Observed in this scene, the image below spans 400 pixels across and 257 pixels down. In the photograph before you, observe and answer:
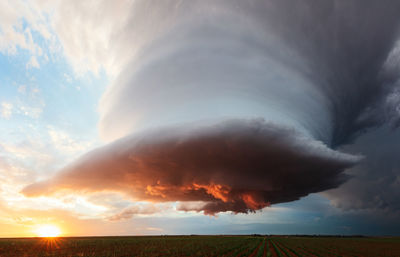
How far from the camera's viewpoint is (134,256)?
130 feet

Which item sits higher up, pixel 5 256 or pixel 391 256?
pixel 5 256

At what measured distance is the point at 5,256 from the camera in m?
45.2

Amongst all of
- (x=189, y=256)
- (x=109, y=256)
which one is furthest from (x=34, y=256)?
(x=189, y=256)

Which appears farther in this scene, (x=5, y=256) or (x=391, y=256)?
(x=391, y=256)

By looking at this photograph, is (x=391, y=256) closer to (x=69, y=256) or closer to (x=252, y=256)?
(x=252, y=256)

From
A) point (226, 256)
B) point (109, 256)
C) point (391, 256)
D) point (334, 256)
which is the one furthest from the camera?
point (391, 256)

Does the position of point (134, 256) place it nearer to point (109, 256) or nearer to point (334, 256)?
point (109, 256)

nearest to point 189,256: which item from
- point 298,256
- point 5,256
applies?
point 298,256

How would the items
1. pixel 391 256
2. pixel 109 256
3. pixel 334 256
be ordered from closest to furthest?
pixel 109 256 < pixel 334 256 < pixel 391 256

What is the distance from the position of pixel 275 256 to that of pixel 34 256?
1671 inches

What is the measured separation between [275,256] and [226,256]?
9002mm

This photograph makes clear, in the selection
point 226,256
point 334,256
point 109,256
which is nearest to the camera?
point 226,256

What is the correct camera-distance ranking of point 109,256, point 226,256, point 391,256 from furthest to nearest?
point 391,256, point 109,256, point 226,256

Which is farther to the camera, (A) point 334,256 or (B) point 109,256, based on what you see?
(A) point 334,256
